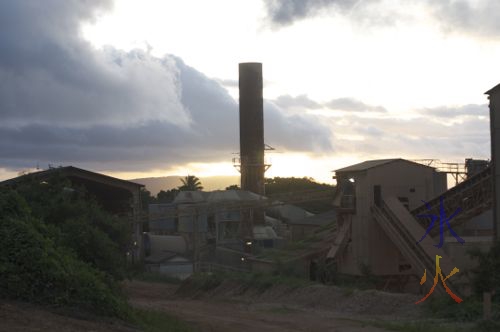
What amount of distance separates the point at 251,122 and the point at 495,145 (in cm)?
5210

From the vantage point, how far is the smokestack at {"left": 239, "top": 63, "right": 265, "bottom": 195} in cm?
8262

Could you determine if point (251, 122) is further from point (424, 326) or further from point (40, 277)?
point (40, 277)

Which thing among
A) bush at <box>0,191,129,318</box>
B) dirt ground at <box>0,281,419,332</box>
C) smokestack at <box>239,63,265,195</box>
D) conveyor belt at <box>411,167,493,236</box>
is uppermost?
smokestack at <box>239,63,265,195</box>

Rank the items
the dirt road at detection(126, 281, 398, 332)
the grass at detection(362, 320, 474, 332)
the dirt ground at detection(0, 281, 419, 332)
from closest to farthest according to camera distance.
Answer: the dirt ground at detection(0, 281, 419, 332) → the grass at detection(362, 320, 474, 332) → the dirt road at detection(126, 281, 398, 332)

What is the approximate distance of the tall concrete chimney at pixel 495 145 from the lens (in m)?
31.5

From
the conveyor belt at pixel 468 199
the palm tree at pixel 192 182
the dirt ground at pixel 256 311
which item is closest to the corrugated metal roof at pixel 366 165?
the conveyor belt at pixel 468 199

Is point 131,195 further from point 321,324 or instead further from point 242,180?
point 242,180

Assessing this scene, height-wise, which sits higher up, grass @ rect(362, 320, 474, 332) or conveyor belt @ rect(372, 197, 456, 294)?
conveyor belt @ rect(372, 197, 456, 294)

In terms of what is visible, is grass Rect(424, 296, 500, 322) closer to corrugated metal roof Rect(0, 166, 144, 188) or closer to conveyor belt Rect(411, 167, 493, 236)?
conveyor belt Rect(411, 167, 493, 236)

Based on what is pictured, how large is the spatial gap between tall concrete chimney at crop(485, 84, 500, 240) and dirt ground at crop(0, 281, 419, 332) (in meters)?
5.27

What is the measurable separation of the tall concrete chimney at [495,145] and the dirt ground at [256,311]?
5.27 metres

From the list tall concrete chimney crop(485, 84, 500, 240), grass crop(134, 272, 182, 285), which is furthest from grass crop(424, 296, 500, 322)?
grass crop(134, 272, 182, 285)

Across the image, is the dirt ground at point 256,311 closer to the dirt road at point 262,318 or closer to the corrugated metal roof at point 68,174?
the dirt road at point 262,318

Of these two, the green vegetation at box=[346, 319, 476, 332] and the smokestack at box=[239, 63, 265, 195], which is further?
the smokestack at box=[239, 63, 265, 195]
